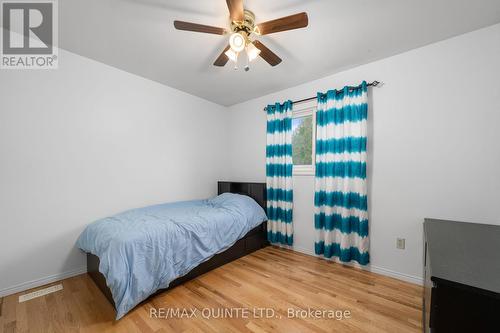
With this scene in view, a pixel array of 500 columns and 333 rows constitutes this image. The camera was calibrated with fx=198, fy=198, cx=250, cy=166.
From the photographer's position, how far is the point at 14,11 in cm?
172

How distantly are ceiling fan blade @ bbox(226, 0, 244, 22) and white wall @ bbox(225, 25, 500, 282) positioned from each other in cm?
168

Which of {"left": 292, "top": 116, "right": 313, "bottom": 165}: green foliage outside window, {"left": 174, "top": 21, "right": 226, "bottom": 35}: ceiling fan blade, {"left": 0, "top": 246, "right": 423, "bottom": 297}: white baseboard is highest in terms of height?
{"left": 174, "top": 21, "right": 226, "bottom": 35}: ceiling fan blade

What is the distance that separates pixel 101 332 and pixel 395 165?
3.08m

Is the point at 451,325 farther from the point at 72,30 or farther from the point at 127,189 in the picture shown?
the point at 72,30

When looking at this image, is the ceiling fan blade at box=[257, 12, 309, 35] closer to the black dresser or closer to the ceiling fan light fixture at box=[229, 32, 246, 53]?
the ceiling fan light fixture at box=[229, 32, 246, 53]

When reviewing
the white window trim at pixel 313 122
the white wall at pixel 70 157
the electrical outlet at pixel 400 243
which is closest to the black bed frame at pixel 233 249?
the white wall at pixel 70 157

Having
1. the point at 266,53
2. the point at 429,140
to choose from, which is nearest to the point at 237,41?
the point at 266,53

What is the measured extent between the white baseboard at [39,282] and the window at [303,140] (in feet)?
9.76

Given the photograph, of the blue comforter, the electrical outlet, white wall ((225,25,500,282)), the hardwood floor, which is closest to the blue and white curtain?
the blue comforter

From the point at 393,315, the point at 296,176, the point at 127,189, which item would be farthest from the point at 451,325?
the point at 127,189

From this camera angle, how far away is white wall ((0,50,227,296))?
191 cm

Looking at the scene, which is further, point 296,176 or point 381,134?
point 296,176

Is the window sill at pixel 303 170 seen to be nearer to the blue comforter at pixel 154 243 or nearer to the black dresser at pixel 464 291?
the blue comforter at pixel 154 243

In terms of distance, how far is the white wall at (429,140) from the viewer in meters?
1.77
